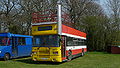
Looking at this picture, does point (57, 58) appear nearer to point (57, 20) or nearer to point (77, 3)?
point (57, 20)

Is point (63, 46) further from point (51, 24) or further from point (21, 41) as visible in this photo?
point (21, 41)

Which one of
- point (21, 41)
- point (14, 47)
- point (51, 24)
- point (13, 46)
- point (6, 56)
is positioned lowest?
point (6, 56)

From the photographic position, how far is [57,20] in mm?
13961

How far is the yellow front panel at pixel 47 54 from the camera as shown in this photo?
543 inches

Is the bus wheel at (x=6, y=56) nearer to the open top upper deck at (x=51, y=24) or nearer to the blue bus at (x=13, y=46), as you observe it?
the blue bus at (x=13, y=46)

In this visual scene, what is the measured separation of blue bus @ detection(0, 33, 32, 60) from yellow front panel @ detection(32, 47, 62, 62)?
13.0 feet

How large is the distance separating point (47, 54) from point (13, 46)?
5.60 meters

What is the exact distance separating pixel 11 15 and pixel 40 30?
79.3 ft

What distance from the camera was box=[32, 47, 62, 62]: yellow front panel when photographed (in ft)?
45.2

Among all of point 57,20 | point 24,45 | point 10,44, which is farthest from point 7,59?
point 57,20

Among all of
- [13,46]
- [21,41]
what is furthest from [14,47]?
[21,41]

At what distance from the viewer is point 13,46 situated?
720 inches

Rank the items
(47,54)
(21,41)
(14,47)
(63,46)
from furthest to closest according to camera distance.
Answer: (21,41), (14,47), (63,46), (47,54)

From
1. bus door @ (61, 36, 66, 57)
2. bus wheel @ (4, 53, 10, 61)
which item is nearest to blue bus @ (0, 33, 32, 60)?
bus wheel @ (4, 53, 10, 61)
